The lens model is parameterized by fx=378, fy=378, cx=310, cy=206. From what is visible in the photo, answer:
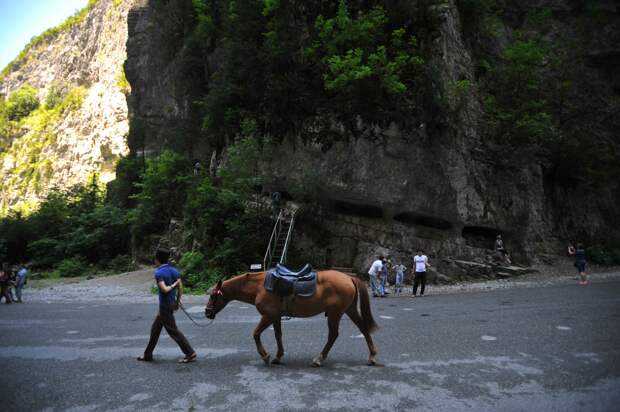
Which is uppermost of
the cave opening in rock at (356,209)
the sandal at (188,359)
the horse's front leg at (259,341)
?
the cave opening in rock at (356,209)

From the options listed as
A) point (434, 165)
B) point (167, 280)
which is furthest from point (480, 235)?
point (167, 280)

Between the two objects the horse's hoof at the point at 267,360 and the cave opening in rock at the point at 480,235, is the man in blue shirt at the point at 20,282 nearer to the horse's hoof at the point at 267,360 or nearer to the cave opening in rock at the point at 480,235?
the horse's hoof at the point at 267,360

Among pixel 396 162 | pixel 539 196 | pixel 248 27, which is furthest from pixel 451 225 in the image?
pixel 248 27

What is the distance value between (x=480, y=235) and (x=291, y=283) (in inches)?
650

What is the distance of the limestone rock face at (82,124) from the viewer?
2282 inches

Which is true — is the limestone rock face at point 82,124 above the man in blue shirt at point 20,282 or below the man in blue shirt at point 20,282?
above

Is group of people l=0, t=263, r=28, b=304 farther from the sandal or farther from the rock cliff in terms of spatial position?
the sandal

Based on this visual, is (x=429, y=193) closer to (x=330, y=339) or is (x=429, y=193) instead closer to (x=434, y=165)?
(x=434, y=165)

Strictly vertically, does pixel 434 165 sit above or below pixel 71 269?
above

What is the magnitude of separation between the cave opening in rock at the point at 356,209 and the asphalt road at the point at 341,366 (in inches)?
335

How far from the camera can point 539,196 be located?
2112 cm

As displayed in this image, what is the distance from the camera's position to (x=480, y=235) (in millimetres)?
19562

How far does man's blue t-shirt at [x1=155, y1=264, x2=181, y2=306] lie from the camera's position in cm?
582

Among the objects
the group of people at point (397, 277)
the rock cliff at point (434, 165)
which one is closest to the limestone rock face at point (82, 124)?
the rock cliff at point (434, 165)
